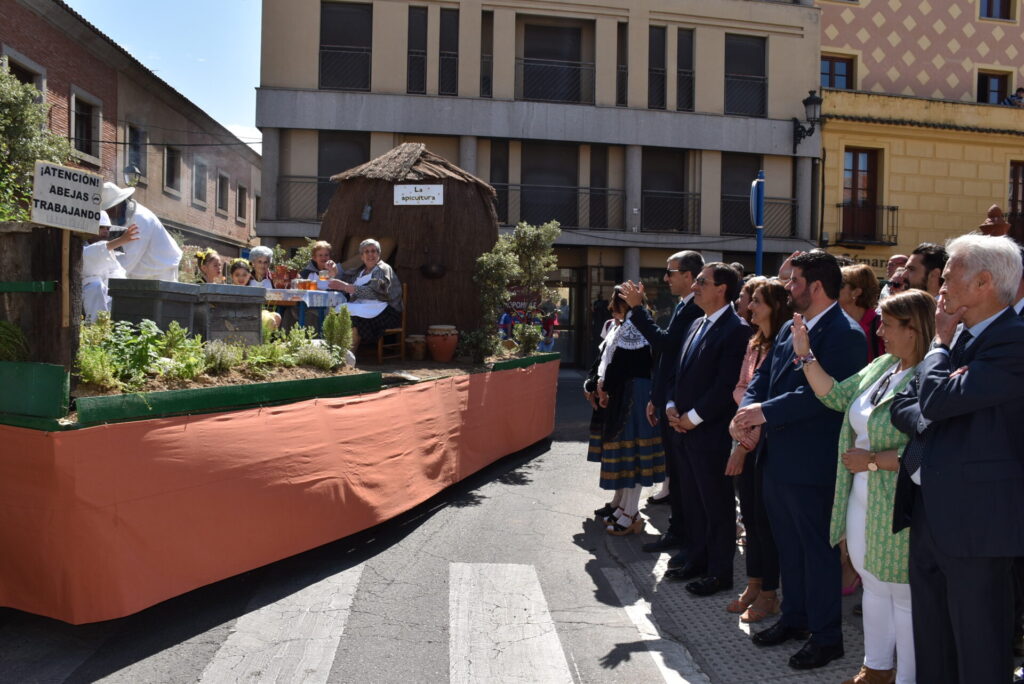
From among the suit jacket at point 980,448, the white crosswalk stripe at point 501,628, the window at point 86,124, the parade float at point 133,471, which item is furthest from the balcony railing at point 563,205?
the suit jacket at point 980,448

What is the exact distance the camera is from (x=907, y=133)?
22.9 m

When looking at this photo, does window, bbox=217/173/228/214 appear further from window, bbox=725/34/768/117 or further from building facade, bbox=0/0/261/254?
window, bbox=725/34/768/117

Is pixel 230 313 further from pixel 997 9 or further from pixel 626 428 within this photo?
pixel 997 9

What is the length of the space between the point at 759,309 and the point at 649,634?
79.4 inches

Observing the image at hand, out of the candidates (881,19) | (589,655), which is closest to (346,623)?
(589,655)

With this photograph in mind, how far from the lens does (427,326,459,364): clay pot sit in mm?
9328

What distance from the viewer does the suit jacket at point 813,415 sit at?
405cm

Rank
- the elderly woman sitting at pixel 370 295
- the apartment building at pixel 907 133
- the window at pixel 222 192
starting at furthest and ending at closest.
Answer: the window at pixel 222 192
the apartment building at pixel 907 133
the elderly woman sitting at pixel 370 295

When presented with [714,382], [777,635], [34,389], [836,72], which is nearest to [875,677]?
[777,635]

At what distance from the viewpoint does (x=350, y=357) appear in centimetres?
689

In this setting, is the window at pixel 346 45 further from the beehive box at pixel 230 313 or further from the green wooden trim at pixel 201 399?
the green wooden trim at pixel 201 399

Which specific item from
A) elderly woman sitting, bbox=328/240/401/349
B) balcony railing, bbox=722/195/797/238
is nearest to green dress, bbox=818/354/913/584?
elderly woman sitting, bbox=328/240/401/349

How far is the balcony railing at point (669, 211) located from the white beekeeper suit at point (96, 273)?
718 inches

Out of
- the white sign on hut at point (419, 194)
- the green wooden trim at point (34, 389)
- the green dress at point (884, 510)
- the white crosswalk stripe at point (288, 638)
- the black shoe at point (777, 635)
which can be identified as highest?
the white sign on hut at point (419, 194)
